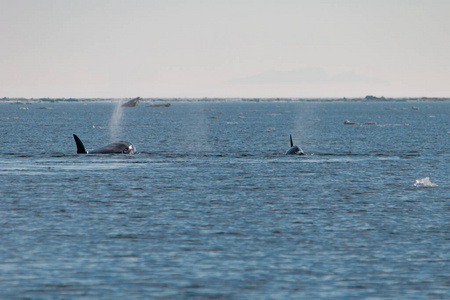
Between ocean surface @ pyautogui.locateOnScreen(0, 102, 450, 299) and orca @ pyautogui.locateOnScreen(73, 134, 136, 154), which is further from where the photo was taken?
orca @ pyautogui.locateOnScreen(73, 134, 136, 154)

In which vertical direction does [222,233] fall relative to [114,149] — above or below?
below

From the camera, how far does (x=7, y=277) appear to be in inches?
813

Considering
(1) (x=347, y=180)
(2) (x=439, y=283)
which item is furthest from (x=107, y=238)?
(1) (x=347, y=180)

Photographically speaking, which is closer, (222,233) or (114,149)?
(222,233)

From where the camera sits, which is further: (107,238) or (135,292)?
(107,238)

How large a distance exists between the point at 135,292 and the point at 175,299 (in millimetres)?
1350

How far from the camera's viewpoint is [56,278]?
20.5 m

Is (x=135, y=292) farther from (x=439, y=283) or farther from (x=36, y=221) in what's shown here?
(x=36, y=221)

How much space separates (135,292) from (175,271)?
8.24 ft

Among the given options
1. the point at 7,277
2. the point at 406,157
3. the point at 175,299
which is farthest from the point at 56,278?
the point at 406,157

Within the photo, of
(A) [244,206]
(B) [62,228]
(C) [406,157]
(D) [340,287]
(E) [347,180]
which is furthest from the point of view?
(C) [406,157]

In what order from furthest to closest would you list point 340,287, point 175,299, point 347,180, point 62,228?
1. point 347,180
2. point 62,228
3. point 340,287
4. point 175,299

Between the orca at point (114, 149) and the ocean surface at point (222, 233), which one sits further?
the orca at point (114, 149)

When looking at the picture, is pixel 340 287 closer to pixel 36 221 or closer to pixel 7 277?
pixel 7 277
